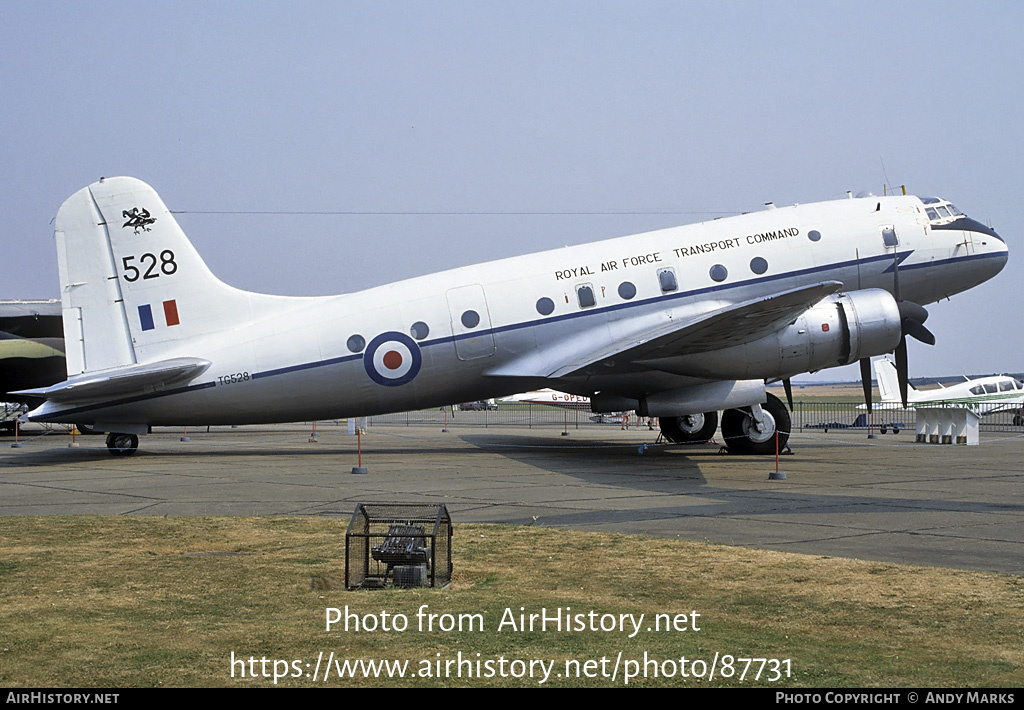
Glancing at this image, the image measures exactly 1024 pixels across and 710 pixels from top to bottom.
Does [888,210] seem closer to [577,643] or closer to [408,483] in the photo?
[408,483]

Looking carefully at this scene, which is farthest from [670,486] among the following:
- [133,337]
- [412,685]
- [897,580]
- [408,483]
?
[133,337]

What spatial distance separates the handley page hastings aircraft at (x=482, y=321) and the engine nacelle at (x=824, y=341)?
39 millimetres

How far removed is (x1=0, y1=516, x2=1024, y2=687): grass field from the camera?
6.10 metres

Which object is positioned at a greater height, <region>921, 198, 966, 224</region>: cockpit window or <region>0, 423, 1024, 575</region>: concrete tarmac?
<region>921, 198, 966, 224</region>: cockpit window

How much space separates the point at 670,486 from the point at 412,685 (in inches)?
471

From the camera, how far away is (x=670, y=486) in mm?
17219

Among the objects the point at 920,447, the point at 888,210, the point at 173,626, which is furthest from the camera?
the point at 920,447

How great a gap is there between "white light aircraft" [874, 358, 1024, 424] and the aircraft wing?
3383cm

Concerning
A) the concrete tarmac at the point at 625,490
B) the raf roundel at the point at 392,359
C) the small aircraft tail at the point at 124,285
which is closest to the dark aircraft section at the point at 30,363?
the concrete tarmac at the point at 625,490

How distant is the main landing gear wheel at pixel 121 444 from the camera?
24.3 metres

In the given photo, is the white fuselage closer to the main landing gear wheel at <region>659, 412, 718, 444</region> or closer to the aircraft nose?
the aircraft nose

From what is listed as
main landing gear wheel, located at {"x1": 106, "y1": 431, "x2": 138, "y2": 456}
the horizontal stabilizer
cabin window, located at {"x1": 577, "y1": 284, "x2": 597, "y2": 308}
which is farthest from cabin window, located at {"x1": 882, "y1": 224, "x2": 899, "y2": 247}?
main landing gear wheel, located at {"x1": 106, "y1": 431, "x2": 138, "y2": 456}

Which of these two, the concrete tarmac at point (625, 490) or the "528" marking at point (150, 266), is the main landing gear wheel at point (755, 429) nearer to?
the concrete tarmac at point (625, 490)
